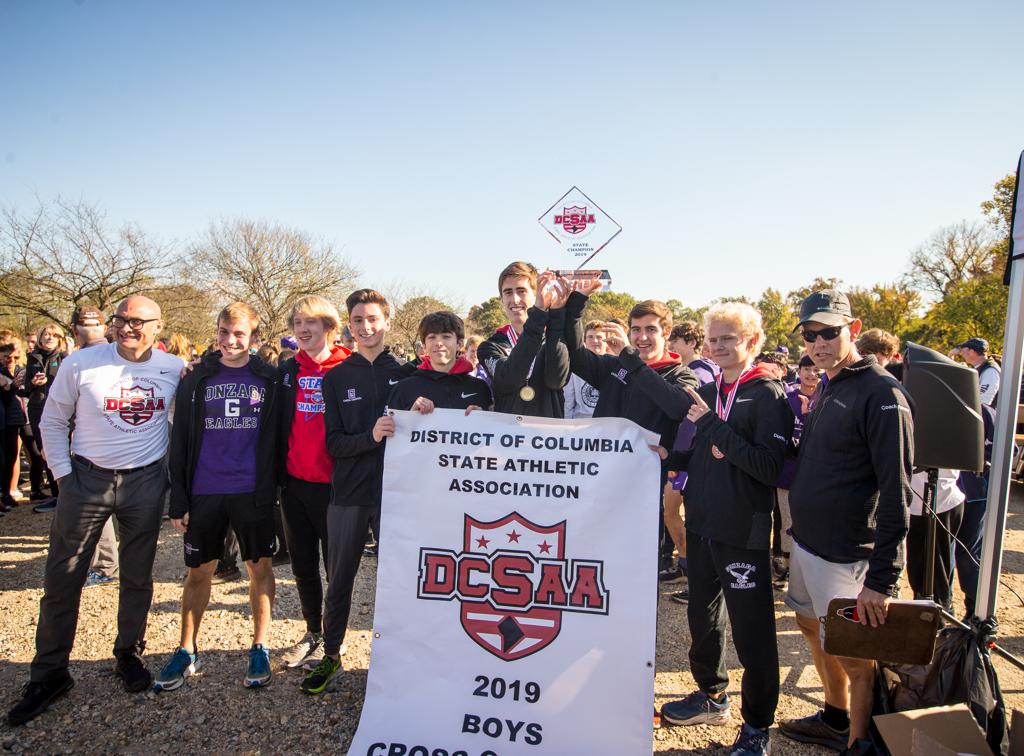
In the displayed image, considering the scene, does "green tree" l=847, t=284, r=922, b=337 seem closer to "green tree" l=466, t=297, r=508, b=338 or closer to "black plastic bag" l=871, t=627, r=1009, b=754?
"green tree" l=466, t=297, r=508, b=338

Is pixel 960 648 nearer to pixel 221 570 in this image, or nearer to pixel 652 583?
pixel 652 583

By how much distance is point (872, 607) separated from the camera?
7.72ft

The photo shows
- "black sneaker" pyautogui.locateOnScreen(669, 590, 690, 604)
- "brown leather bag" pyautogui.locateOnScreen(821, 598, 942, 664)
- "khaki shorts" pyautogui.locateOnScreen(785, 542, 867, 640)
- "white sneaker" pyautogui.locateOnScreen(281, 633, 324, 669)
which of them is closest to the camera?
"brown leather bag" pyautogui.locateOnScreen(821, 598, 942, 664)

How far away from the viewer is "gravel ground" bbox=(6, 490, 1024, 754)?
296 cm

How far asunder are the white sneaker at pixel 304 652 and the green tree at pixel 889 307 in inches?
1350

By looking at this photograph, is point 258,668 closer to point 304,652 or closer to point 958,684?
point 304,652

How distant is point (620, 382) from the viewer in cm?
321

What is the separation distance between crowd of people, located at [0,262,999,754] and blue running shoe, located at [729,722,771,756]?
0.01 metres

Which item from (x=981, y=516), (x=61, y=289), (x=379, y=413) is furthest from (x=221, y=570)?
(x=61, y=289)

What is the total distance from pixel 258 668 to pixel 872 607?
11.0ft

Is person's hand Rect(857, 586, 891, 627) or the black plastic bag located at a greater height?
person's hand Rect(857, 586, 891, 627)

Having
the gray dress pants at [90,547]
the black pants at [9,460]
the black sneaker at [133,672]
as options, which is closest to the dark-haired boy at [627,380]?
the gray dress pants at [90,547]

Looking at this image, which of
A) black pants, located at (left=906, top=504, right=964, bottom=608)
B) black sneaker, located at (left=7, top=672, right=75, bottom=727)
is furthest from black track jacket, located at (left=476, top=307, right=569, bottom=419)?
black sneaker, located at (left=7, top=672, right=75, bottom=727)

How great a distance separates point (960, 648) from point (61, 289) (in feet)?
83.1
